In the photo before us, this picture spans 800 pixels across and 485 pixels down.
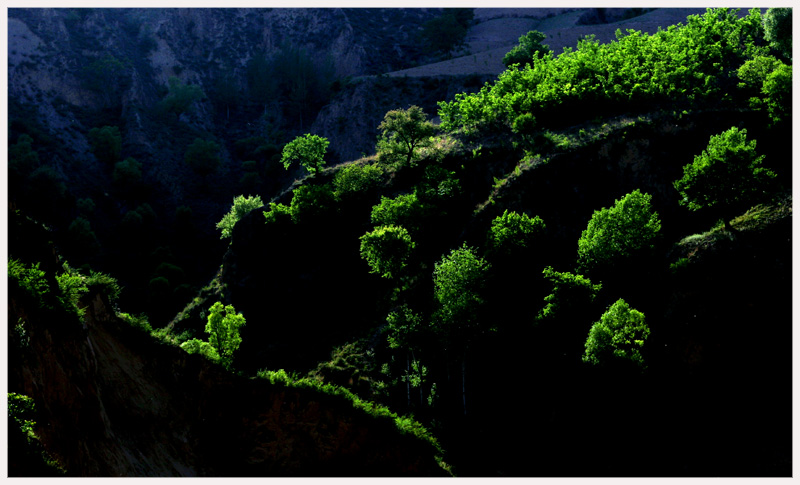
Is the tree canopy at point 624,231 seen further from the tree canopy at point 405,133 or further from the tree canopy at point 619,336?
the tree canopy at point 405,133

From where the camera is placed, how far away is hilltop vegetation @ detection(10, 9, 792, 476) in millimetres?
38938

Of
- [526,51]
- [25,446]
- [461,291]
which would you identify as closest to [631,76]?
[461,291]

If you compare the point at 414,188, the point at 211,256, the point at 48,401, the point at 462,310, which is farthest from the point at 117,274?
the point at 48,401

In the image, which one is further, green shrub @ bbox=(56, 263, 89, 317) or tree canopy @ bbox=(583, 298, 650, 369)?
tree canopy @ bbox=(583, 298, 650, 369)

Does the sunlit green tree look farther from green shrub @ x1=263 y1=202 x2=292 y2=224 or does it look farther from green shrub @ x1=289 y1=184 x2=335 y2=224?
green shrub @ x1=263 y1=202 x2=292 y2=224

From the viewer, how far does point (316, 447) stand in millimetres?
36656

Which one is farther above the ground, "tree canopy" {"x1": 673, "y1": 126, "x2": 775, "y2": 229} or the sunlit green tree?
"tree canopy" {"x1": 673, "y1": 126, "x2": 775, "y2": 229}

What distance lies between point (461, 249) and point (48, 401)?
28.3 m

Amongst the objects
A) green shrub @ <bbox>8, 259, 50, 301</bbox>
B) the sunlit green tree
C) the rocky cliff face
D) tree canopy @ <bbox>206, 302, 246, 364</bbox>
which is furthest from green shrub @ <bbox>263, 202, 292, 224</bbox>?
green shrub @ <bbox>8, 259, 50, 301</bbox>

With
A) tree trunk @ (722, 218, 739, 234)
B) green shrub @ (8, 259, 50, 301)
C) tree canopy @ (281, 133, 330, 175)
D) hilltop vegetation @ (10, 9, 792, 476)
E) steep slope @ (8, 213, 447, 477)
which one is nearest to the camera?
green shrub @ (8, 259, 50, 301)

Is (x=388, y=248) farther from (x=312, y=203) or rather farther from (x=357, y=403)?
(x=357, y=403)

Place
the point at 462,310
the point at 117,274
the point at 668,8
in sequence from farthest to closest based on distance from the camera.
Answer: the point at 668,8 < the point at 117,274 < the point at 462,310

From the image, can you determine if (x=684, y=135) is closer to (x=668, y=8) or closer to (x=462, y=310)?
(x=462, y=310)

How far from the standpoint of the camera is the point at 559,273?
4559 centimetres
